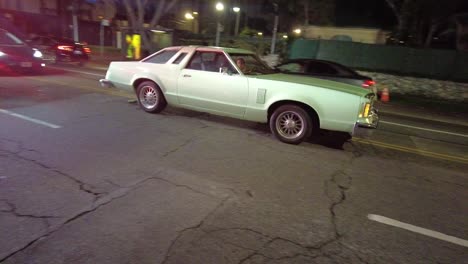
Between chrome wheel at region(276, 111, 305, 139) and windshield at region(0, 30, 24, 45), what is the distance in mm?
10759

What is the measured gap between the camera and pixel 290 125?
6086 mm

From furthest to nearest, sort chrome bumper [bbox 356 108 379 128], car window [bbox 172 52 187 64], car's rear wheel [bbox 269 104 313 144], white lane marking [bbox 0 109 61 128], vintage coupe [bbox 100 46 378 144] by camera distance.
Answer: car window [bbox 172 52 187 64] → white lane marking [bbox 0 109 61 128] → car's rear wheel [bbox 269 104 313 144] → vintage coupe [bbox 100 46 378 144] → chrome bumper [bbox 356 108 379 128]

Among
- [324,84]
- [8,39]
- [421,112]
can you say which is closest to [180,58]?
[324,84]

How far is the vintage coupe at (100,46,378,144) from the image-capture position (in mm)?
5652

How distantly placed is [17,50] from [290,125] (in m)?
10.4

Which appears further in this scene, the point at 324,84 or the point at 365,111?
the point at 324,84

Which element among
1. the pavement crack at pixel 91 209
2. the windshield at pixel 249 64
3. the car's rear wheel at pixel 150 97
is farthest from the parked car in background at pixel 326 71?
the pavement crack at pixel 91 209

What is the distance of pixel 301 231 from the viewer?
330 cm

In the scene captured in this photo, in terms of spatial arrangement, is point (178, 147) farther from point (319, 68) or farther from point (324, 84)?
point (319, 68)

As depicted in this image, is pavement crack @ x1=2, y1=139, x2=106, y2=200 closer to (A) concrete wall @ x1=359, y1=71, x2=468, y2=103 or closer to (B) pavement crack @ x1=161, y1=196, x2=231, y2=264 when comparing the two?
(B) pavement crack @ x1=161, y1=196, x2=231, y2=264

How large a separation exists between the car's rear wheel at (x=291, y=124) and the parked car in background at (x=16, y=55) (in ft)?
31.9

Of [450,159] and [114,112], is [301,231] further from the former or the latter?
[114,112]

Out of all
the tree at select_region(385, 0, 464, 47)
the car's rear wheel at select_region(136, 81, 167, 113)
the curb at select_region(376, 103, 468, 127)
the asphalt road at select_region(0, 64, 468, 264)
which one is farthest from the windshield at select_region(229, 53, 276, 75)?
the tree at select_region(385, 0, 464, 47)

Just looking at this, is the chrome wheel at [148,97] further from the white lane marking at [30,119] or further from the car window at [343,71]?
the car window at [343,71]
